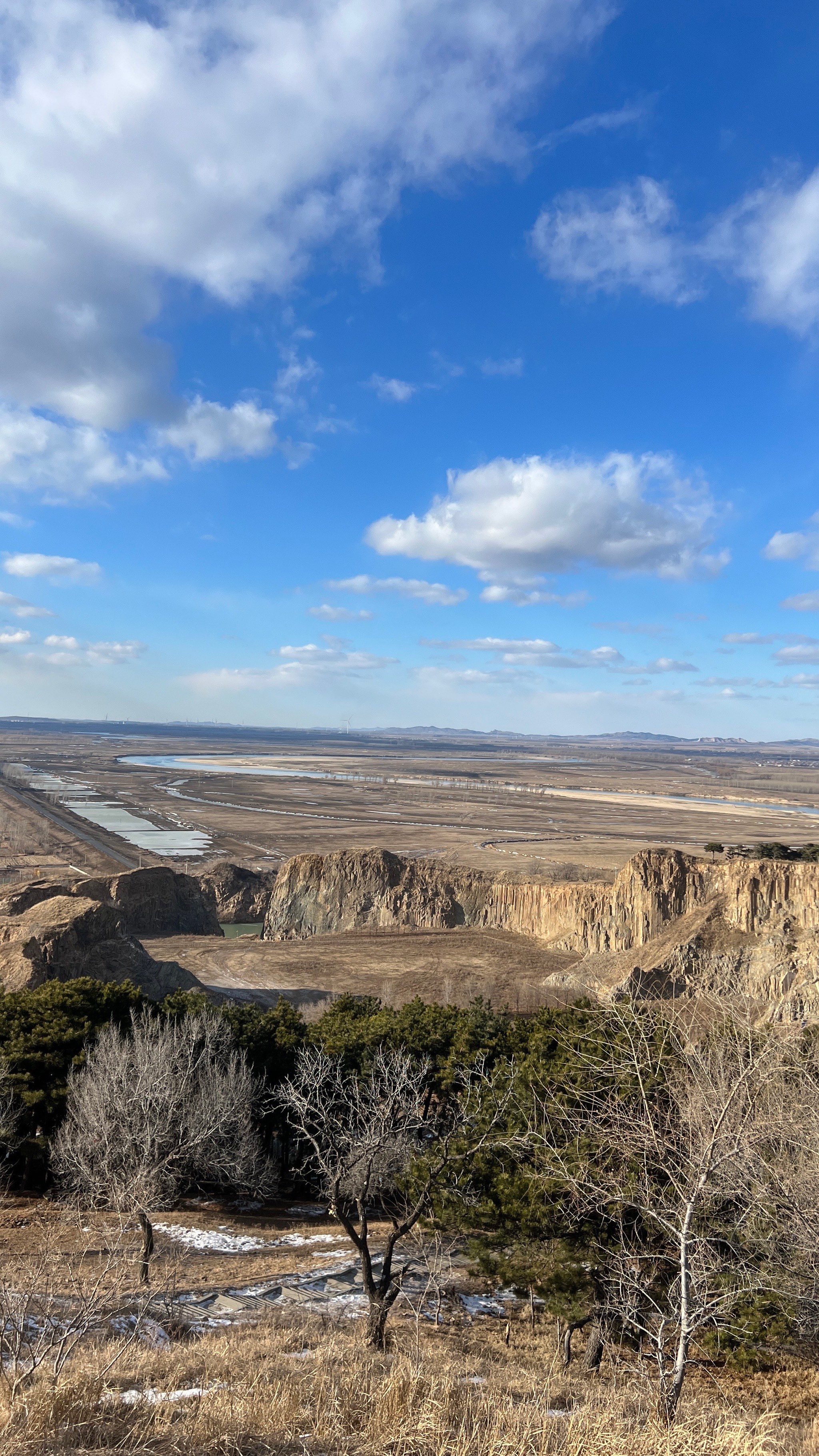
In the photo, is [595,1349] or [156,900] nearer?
[595,1349]

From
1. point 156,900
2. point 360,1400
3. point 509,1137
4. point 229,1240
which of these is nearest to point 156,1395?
point 360,1400

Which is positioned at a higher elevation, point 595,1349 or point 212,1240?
point 595,1349

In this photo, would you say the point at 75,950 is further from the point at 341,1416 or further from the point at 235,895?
the point at 235,895

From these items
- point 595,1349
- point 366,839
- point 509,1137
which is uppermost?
point 509,1137

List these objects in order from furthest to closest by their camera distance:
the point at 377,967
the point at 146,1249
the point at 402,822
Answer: the point at 402,822
the point at 377,967
the point at 146,1249

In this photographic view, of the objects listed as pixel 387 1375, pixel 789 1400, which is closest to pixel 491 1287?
pixel 789 1400
